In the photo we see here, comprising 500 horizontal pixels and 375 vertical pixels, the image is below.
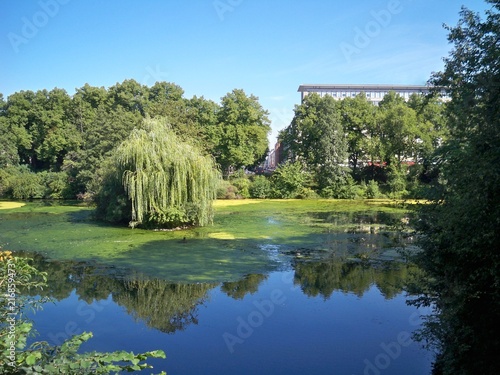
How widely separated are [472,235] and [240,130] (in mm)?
37753

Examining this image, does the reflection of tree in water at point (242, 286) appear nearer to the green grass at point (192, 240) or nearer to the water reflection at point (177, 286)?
the water reflection at point (177, 286)

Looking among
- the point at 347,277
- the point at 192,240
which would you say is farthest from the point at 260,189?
the point at 347,277

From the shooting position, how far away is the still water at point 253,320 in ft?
25.0

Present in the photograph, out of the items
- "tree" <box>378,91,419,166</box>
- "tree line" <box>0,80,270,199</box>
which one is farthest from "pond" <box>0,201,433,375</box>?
"tree" <box>378,91,419,166</box>

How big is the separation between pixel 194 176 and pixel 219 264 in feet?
24.7

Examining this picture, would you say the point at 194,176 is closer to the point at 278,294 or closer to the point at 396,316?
the point at 278,294

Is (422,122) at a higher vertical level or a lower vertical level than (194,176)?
higher

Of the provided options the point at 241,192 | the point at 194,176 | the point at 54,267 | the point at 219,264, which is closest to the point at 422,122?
the point at 241,192

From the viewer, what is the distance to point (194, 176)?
20234 mm

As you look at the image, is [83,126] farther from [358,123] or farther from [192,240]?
[192,240]

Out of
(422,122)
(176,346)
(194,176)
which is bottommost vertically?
(176,346)

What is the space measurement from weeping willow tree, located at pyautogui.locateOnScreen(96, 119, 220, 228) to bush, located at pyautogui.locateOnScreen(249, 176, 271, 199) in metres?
17.3

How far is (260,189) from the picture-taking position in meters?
38.5

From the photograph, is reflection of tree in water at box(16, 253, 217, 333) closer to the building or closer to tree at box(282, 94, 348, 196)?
tree at box(282, 94, 348, 196)
